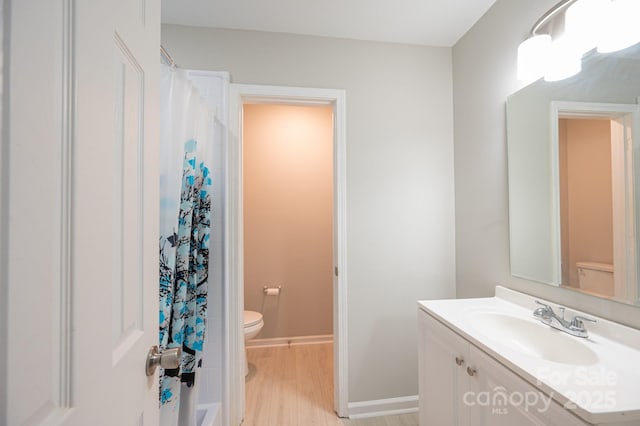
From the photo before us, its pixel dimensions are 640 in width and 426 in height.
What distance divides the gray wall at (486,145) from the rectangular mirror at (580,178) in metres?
0.09

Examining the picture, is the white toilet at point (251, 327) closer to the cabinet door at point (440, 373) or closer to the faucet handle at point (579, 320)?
the cabinet door at point (440, 373)

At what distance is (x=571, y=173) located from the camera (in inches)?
44.8

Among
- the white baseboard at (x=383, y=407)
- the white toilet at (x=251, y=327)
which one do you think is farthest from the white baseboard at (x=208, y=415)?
the white baseboard at (x=383, y=407)

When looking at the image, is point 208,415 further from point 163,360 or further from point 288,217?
point 288,217

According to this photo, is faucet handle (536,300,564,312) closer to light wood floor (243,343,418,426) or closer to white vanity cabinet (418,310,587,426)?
white vanity cabinet (418,310,587,426)

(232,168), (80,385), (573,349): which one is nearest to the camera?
(80,385)

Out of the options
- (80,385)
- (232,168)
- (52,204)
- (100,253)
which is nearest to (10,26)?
(52,204)

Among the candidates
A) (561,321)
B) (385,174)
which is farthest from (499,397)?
(385,174)

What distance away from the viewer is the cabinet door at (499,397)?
2.46 feet

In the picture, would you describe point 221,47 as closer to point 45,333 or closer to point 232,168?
point 232,168

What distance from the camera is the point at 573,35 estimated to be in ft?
3.64

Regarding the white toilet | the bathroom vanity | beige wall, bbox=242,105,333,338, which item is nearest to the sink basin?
the bathroom vanity

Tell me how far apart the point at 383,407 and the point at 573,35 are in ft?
7.19

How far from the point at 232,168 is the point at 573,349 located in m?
1.80
